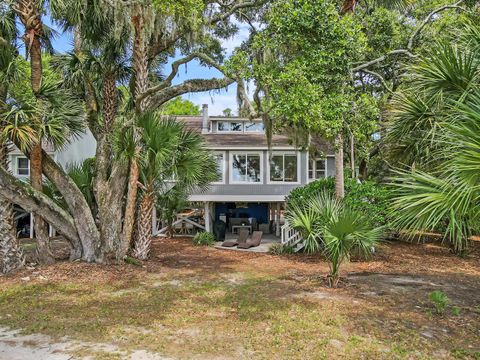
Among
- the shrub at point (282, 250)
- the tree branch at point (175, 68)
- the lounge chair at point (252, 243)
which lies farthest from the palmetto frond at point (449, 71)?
the lounge chair at point (252, 243)

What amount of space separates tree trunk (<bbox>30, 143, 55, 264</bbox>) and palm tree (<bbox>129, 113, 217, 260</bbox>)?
8.22 feet

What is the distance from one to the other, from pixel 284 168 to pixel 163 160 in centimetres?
876

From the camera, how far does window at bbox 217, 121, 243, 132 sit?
21.3 m

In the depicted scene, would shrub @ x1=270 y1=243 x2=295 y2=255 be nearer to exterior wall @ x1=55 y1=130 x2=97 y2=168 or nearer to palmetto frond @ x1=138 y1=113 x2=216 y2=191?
palmetto frond @ x1=138 y1=113 x2=216 y2=191

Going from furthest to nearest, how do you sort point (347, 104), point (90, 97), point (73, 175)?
point (73, 175)
point (90, 97)
point (347, 104)

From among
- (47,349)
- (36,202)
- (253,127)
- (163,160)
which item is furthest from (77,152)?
(47,349)

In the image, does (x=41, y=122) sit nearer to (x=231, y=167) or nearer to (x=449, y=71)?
(x=449, y=71)

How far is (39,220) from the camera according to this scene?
1051cm

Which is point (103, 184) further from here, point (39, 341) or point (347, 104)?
point (347, 104)

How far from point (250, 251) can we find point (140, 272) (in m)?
5.73

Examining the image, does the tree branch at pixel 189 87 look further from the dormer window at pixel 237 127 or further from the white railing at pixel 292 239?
the dormer window at pixel 237 127

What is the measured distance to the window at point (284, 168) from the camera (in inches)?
714

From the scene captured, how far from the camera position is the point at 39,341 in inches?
220

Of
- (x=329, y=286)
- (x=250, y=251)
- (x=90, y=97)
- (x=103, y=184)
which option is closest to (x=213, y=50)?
(x=90, y=97)
